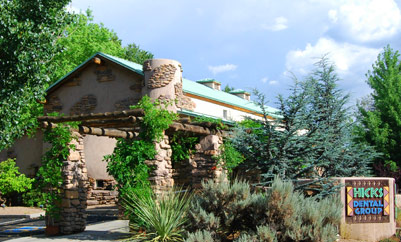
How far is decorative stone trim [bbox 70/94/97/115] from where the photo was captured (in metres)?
23.0

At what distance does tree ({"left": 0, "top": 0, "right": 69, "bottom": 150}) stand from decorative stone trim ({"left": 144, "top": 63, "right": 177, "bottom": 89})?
847cm

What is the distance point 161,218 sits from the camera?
10.0m

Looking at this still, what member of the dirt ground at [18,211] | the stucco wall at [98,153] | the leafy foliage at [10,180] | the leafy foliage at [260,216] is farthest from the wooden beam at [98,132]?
the stucco wall at [98,153]

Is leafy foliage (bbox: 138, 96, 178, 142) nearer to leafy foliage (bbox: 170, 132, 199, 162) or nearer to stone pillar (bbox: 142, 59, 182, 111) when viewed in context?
leafy foliage (bbox: 170, 132, 199, 162)

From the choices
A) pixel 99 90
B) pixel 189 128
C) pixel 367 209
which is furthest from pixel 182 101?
pixel 367 209

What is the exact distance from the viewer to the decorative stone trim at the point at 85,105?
23.0 meters

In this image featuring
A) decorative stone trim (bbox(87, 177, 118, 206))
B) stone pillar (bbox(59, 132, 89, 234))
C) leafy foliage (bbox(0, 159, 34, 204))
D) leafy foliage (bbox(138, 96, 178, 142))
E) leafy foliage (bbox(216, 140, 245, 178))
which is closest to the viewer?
leafy foliage (bbox(138, 96, 178, 142))

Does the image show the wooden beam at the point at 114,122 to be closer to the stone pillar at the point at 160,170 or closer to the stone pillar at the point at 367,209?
the stone pillar at the point at 160,170

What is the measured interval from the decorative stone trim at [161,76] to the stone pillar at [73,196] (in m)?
7.12

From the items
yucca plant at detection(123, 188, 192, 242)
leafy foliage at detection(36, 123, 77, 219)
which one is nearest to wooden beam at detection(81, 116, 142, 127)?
leafy foliage at detection(36, 123, 77, 219)

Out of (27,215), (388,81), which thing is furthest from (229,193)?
(388,81)

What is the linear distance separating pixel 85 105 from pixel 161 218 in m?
14.4

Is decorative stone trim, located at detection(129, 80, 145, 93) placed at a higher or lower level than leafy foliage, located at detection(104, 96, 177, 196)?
higher

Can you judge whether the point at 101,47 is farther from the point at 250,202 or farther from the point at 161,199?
the point at 250,202
